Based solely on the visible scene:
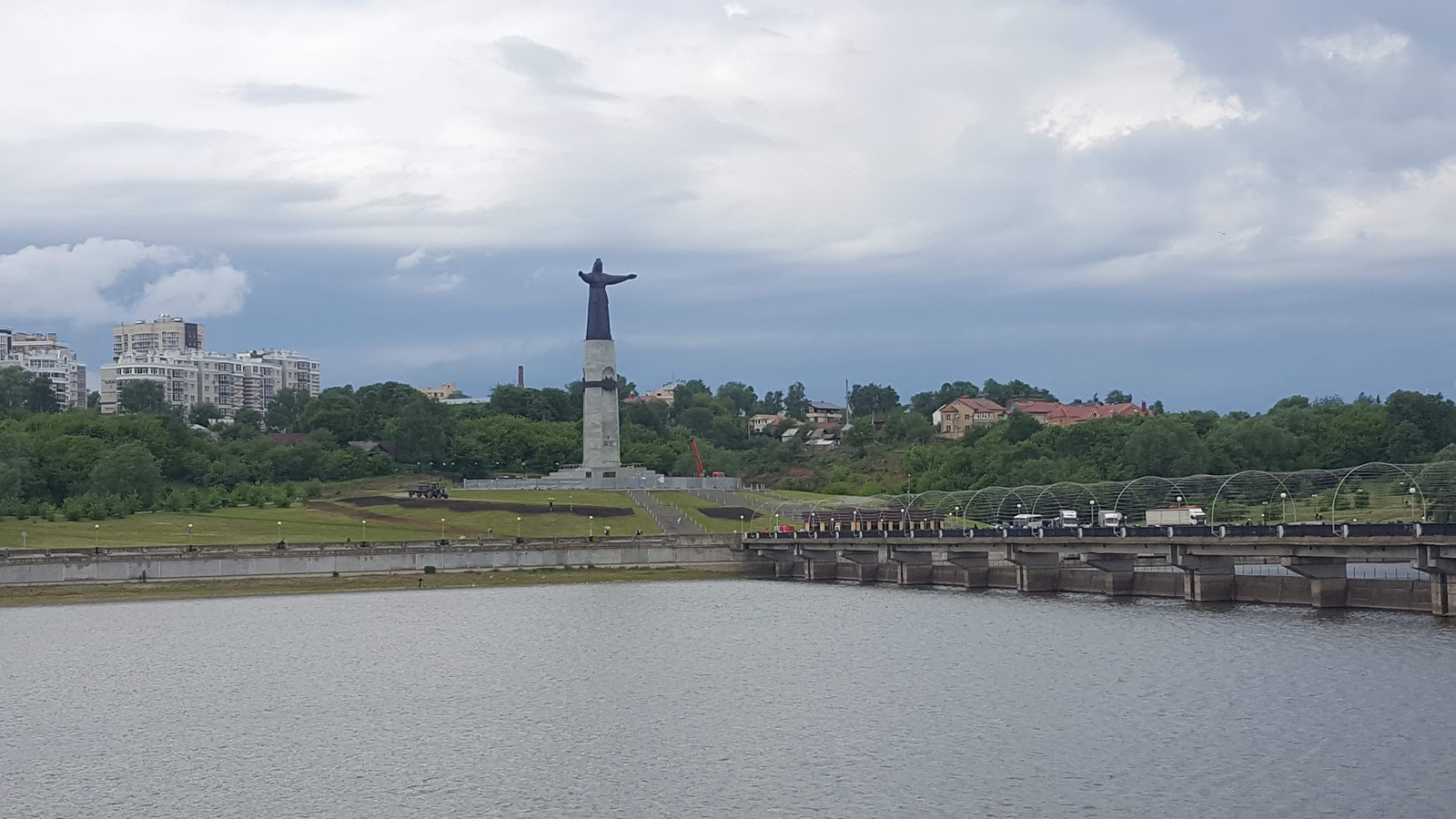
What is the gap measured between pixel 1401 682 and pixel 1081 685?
11705 mm

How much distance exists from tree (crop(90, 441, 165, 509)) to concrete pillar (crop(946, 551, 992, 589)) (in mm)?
85000

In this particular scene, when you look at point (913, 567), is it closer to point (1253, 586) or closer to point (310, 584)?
point (1253, 586)

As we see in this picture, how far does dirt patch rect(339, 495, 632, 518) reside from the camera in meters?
166

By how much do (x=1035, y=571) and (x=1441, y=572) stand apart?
34.8 metres

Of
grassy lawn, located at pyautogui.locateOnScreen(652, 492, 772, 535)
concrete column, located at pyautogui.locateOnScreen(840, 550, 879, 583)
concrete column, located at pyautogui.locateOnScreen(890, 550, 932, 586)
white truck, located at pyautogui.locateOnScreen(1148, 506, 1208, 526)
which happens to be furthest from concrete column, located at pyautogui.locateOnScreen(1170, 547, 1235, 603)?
grassy lawn, located at pyautogui.locateOnScreen(652, 492, 772, 535)

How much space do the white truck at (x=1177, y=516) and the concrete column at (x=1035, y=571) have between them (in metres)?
7.17

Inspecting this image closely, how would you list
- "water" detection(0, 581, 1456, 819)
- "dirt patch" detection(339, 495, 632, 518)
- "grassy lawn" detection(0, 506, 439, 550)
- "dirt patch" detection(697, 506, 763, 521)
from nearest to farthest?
"water" detection(0, 581, 1456, 819) < "grassy lawn" detection(0, 506, 439, 550) < "dirt patch" detection(339, 495, 632, 518) < "dirt patch" detection(697, 506, 763, 521)

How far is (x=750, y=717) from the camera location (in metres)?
60.4

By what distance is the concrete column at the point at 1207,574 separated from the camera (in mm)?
94188

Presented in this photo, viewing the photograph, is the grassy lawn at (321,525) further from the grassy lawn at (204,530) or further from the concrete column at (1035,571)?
the concrete column at (1035,571)

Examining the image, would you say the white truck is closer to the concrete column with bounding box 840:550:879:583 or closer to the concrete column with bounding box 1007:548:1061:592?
the concrete column with bounding box 1007:548:1061:592

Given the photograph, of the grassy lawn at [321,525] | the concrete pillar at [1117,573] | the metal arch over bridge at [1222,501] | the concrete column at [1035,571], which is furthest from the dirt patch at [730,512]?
the concrete pillar at [1117,573]

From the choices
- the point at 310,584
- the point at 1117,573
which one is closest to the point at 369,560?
the point at 310,584

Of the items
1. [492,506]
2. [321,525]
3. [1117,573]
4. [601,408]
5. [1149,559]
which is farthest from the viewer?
[601,408]
